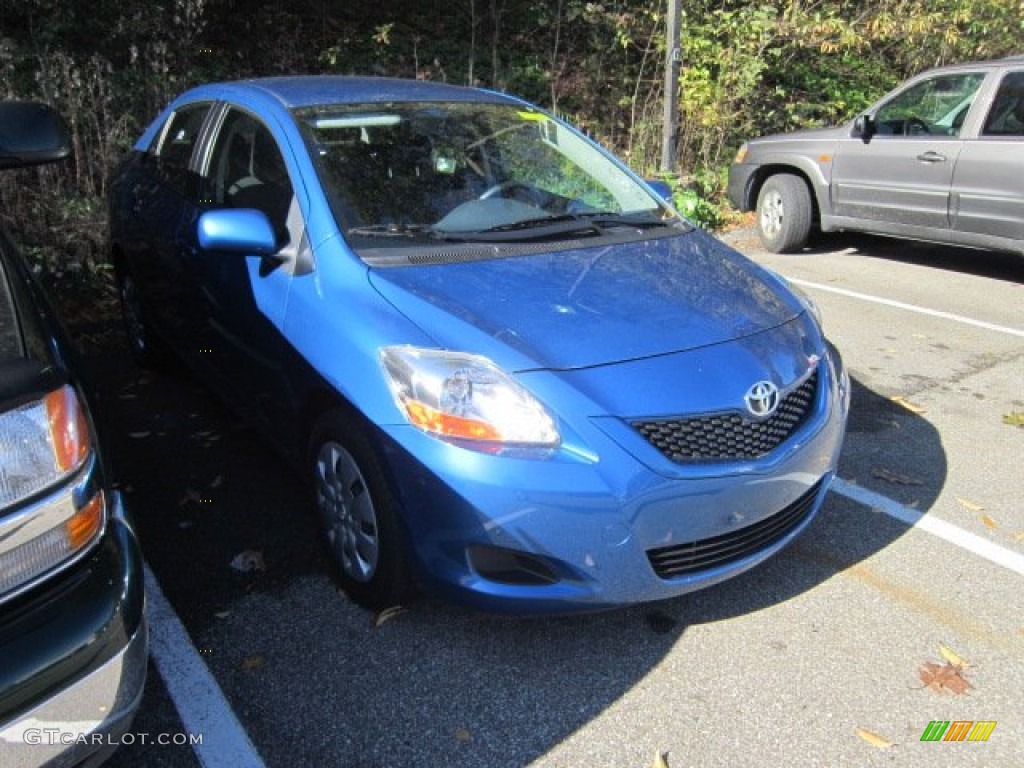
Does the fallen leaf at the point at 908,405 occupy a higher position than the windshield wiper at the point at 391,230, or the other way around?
the windshield wiper at the point at 391,230

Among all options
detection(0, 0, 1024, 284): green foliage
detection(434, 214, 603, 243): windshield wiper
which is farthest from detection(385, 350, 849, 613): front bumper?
detection(0, 0, 1024, 284): green foliage

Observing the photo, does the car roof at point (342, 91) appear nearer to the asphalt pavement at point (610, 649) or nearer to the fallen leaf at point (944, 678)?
the asphalt pavement at point (610, 649)

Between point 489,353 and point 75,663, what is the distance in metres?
1.28

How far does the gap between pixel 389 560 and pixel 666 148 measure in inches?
275

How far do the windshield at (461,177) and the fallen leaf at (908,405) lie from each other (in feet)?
5.90

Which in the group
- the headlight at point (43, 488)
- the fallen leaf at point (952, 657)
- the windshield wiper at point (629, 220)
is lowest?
the fallen leaf at point (952, 657)

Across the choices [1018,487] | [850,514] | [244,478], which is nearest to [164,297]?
[244,478]

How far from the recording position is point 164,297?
4.16 meters

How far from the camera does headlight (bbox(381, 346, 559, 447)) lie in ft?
7.86

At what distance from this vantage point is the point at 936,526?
343 cm

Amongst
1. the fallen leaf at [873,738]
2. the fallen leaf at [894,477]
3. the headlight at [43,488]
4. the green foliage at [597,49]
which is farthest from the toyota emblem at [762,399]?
the green foliage at [597,49]

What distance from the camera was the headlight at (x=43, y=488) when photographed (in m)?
1.61

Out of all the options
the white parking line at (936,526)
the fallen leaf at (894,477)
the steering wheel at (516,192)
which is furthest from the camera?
the fallen leaf at (894,477)

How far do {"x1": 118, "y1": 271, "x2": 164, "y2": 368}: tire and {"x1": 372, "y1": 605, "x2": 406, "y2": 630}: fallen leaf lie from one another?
2559mm
